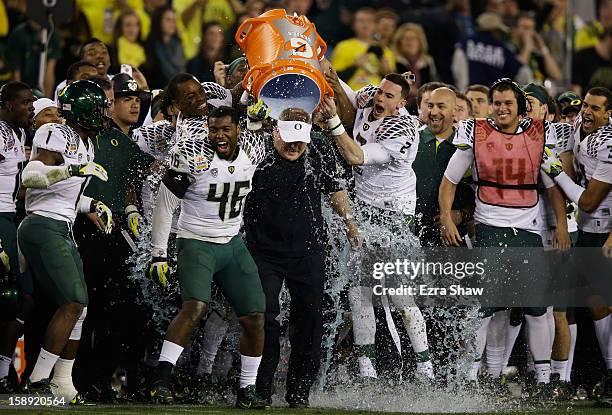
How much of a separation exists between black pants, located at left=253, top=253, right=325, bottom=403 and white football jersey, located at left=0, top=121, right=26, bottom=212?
1677 millimetres

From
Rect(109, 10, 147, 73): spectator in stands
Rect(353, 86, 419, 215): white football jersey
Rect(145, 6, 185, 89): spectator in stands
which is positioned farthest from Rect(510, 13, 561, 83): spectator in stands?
Rect(353, 86, 419, 215): white football jersey

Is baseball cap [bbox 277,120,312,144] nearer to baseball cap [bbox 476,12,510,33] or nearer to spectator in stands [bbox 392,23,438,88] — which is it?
spectator in stands [bbox 392,23,438,88]

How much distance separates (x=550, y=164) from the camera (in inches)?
346

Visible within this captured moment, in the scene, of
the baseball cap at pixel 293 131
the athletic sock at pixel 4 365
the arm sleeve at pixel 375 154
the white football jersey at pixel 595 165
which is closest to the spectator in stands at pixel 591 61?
the white football jersey at pixel 595 165

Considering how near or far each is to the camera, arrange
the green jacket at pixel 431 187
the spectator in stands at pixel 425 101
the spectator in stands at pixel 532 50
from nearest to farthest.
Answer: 1. the green jacket at pixel 431 187
2. the spectator in stands at pixel 425 101
3. the spectator in stands at pixel 532 50

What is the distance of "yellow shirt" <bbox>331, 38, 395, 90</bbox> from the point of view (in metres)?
12.6

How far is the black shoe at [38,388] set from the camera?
7.39 meters

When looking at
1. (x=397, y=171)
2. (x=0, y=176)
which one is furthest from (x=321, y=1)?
(x=0, y=176)

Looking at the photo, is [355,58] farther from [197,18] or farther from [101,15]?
[101,15]

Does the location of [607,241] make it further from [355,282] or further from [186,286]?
[186,286]

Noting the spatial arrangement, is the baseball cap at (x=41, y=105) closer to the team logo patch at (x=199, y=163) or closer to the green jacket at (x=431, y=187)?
the team logo patch at (x=199, y=163)

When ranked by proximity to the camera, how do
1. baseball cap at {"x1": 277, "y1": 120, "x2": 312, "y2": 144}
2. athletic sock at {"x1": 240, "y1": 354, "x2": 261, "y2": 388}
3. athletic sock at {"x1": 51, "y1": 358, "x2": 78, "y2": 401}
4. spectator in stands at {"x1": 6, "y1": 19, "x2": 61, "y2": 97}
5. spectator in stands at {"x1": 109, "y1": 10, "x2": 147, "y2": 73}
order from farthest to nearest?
1. spectator in stands at {"x1": 109, "y1": 10, "x2": 147, "y2": 73}
2. spectator in stands at {"x1": 6, "y1": 19, "x2": 61, "y2": 97}
3. baseball cap at {"x1": 277, "y1": 120, "x2": 312, "y2": 144}
4. athletic sock at {"x1": 240, "y1": 354, "x2": 261, "y2": 388}
5. athletic sock at {"x1": 51, "y1": 358, "x2": 78, "y2": 401}

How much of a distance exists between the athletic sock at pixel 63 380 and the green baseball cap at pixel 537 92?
13.7ft

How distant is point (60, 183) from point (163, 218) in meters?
0.65
